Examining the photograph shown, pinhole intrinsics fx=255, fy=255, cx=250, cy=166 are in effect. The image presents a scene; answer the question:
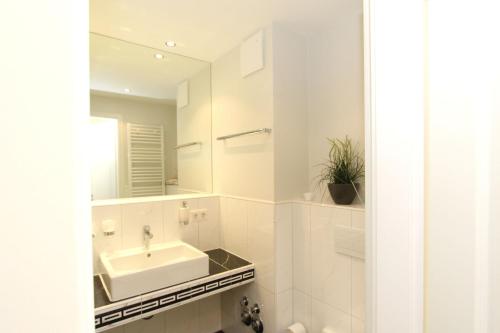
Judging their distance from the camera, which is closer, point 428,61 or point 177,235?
point 428,61

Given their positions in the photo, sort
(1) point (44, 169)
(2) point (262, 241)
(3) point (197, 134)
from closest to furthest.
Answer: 1. (1) point (44, 169)
2. (2) point (262, 241)
3. (3) point (197, 134)

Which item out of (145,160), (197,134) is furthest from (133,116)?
(197,134)

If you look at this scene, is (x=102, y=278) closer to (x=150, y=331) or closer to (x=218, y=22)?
(x=150, y=331)

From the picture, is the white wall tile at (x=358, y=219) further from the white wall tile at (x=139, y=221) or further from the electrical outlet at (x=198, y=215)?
the white wall tile at (x=139, y=221)

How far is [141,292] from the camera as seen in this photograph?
4.56 feet

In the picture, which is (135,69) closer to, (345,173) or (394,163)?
(345,173)

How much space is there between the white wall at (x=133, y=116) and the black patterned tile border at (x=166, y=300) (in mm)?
839

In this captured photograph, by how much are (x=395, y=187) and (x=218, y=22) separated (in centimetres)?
146

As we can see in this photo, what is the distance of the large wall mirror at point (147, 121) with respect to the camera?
1850 millimetres

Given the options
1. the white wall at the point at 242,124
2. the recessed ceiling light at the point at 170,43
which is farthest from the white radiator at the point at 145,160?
the recessed ceiling light at the point at 170,43

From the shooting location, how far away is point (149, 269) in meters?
1.42

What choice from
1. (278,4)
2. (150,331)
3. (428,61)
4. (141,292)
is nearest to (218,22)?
(278,4)

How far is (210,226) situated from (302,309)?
0.91 meters

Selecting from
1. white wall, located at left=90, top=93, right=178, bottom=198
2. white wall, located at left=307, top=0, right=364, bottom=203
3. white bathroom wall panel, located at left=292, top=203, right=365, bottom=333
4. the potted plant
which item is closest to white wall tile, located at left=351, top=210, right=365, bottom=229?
white bathroom wall panel, located at left=292, top=203, right=365, bottom=333
